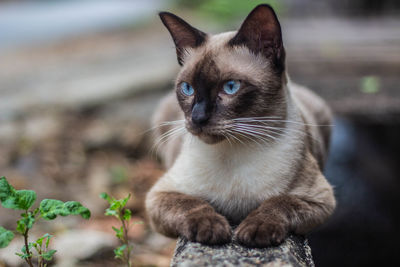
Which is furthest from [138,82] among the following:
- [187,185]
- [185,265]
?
[185,265]

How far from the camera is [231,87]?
8.05 feet

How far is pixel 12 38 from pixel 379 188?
911 cm

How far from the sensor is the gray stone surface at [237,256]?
2.06m

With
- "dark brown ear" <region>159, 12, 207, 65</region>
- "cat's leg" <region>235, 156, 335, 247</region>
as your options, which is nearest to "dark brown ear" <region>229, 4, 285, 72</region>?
"dark brown ear" <region>159, 12, 207, 65</region>

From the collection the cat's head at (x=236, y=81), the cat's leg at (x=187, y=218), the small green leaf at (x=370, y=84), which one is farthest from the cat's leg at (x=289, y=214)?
the small green leaf at (x=370, y=84)

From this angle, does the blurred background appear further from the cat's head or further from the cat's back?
the cat's head

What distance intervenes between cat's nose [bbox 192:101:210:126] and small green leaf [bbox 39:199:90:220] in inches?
26.4

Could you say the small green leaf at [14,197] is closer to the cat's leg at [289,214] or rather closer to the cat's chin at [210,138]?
the cat's chin at [210,138]

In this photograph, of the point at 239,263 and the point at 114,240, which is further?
the point at 114,240

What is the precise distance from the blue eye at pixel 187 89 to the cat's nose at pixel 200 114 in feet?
0.62

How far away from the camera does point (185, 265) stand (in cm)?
204

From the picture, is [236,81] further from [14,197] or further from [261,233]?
[14,197]

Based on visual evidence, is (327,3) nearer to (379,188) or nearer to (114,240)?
(379,188)

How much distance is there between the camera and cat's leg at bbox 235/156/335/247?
2.23m
